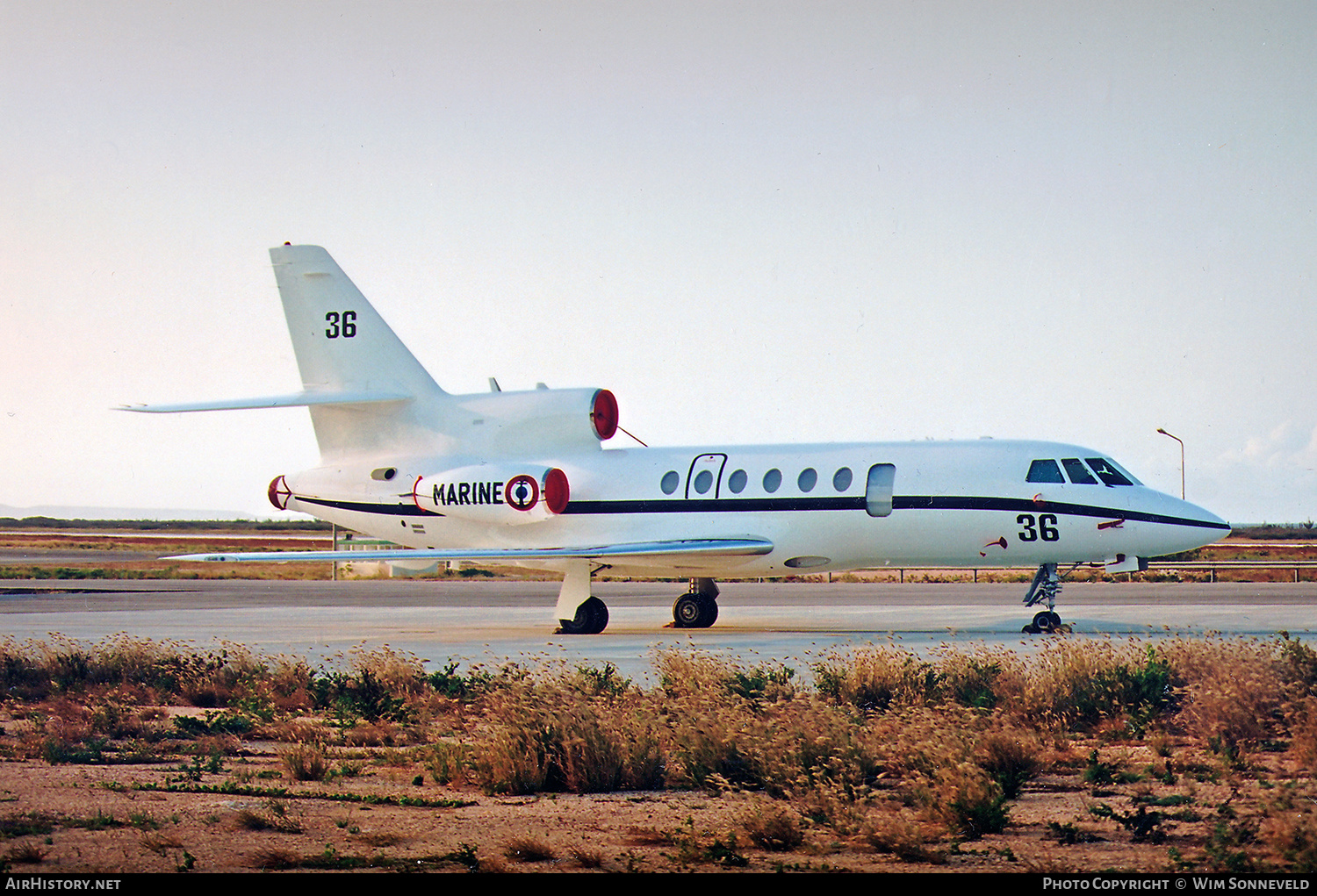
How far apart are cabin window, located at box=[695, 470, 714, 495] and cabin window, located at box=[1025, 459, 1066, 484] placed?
578cm

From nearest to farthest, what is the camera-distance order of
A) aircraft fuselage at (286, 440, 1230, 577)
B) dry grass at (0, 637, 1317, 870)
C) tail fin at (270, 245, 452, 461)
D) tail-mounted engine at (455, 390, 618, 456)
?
dry grass at (0, 637, 1317, 870) → aircraft fuselage at (286, 440, 1230, 577) → tail-mounted engine at (455, 390, 618, 456) → tail fin at (270, 245, 452, 461)

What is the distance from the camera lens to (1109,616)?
23.8 metres

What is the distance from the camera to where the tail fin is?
25.4 m

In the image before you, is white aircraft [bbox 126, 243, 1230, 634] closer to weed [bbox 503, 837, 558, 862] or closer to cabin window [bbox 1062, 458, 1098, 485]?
cabin window [bbox 1062, 458, 1098, 485]

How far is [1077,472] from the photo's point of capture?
20.8m

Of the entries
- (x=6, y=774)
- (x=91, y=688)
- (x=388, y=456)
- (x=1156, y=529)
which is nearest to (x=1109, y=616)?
(x=1156, y=529)

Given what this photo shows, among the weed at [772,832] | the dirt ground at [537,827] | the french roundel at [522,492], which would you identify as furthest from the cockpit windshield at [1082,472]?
the weed at [772,832]

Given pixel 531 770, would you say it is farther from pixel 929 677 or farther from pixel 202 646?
pixel 202 646

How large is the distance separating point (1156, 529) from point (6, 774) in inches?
669

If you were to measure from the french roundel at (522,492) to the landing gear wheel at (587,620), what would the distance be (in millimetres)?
2409

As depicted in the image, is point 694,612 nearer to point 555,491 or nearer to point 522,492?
point 555,491

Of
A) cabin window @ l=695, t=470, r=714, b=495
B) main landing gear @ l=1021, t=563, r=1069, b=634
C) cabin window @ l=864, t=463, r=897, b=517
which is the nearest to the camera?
main landing gear @ l=1021, t=563, r=1069, b=634

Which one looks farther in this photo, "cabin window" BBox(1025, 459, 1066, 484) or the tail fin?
the tail fin

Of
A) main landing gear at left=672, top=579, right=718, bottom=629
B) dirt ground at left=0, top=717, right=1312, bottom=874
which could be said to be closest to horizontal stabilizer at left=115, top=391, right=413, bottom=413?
main landing gear at left=672, top=579, right=718, bottom=629
